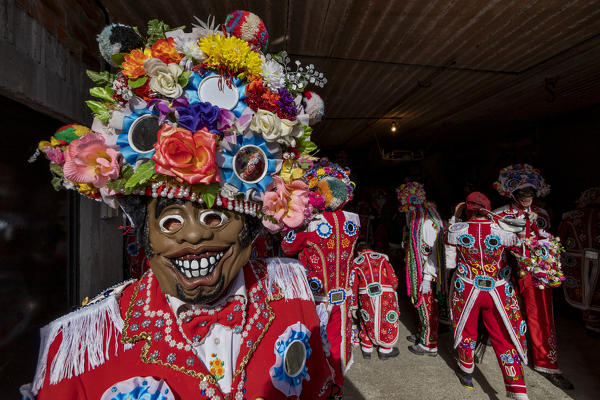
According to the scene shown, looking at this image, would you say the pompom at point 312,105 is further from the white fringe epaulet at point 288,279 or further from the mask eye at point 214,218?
the white fringe epaulet at point 288,279

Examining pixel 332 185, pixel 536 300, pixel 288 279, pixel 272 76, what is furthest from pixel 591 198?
pixel 272 76

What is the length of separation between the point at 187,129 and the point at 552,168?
8.81 m

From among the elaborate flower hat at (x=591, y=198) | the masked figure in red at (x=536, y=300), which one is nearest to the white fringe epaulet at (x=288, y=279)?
the masked figure in red at (x=536, y=300)

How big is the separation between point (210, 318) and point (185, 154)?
72 cm

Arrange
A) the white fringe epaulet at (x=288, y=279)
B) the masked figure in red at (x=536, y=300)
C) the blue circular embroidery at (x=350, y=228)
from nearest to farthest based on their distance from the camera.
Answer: the white fringe epaulet at (x=288, y=279) < the blue circular embroidery at (x=350, y=228) < the masked figure in red at (x=536, y=300)

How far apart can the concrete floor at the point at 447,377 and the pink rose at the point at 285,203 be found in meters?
3.07

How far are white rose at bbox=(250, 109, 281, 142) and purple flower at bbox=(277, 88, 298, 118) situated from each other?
0.29 feet

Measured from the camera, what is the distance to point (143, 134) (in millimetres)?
1188

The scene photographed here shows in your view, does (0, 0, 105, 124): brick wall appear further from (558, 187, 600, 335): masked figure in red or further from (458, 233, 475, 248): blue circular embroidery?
(558, 187, 600, 335): masked figure in red

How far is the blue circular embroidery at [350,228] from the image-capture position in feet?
11.3

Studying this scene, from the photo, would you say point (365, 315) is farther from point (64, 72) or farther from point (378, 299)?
point (64, 72)

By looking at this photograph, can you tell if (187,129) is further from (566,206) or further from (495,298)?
(566,206)

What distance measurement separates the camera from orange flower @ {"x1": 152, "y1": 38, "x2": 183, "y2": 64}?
1200 mm

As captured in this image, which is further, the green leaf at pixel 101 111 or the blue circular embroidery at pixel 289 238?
the blue circular embroidery at pixel 289 238
